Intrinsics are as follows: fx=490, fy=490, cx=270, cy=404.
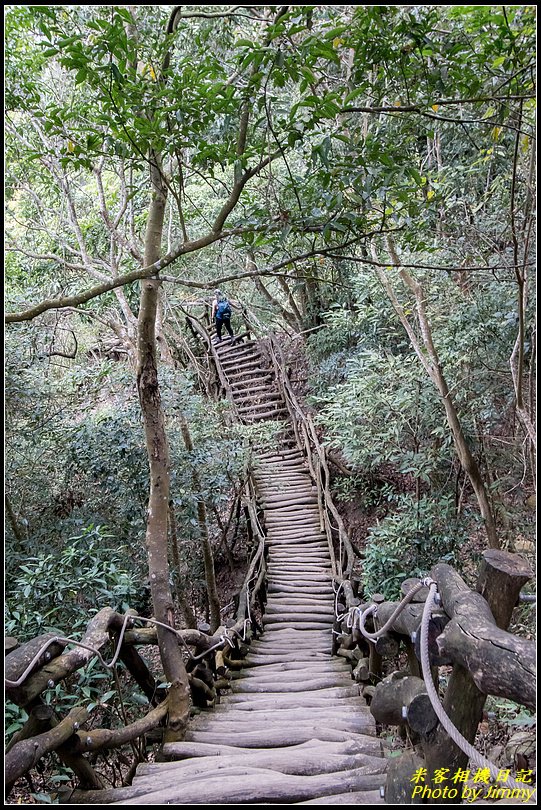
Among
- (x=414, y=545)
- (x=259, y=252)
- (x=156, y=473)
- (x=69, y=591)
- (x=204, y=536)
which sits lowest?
(x=414, y=545)

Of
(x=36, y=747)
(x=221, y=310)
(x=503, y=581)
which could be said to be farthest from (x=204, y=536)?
(x=221, y=310)

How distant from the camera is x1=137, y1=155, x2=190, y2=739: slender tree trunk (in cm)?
331

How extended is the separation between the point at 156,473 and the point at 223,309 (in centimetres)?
843

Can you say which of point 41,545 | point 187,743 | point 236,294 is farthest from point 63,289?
point 236,294

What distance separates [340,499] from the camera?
29.7ft

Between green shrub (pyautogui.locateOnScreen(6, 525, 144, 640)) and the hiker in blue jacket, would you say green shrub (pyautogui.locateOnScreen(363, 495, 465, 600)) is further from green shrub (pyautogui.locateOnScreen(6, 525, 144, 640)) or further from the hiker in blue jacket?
the hiker in blue jacket

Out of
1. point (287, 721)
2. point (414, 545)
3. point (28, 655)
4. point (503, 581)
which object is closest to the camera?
point (503, 581)

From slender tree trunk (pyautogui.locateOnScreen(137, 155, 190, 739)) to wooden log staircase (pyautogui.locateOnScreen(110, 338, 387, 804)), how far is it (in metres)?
0.38

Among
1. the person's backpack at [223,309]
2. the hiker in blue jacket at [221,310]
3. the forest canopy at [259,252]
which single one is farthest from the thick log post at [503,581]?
the person's backpack at [223,309]

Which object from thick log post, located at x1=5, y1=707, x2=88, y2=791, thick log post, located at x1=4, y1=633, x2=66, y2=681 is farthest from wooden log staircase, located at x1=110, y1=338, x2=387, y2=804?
thick log post, located at x1=4, y1=633, x2=66, y2=681

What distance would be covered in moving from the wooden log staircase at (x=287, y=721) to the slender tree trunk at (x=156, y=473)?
380 mm

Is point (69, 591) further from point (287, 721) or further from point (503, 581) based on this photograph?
point (503, 581)

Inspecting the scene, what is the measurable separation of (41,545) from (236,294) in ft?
32.2

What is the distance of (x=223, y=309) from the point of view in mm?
11625
